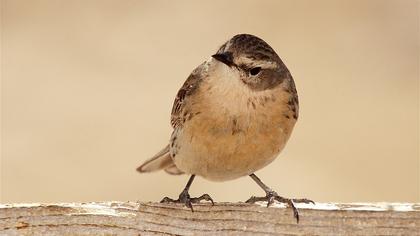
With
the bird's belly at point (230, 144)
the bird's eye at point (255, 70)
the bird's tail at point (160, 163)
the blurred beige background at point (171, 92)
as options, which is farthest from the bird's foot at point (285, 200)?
the blurred beige background at point (171, 92)

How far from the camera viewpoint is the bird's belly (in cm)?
615

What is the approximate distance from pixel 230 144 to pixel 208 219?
1.14 m

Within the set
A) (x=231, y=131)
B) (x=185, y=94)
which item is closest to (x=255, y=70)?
(x=231, y=131)

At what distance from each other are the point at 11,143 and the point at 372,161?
363 cm

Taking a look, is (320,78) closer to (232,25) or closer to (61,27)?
(232,25)

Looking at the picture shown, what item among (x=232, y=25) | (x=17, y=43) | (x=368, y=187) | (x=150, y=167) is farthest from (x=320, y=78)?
(x=150, y=167)

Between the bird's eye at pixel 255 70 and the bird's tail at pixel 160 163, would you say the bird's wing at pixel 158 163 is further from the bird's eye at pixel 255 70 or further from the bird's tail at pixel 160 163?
the bird's eye at pixel 255 70

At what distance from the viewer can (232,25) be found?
13.9m

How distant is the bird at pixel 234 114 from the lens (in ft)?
20.1

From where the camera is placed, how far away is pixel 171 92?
12.1 m

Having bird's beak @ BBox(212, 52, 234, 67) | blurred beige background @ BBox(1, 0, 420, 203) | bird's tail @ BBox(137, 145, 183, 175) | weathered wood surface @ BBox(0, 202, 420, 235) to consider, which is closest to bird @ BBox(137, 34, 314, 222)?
bird's beak @ BBox(212, 52, 234, 67)

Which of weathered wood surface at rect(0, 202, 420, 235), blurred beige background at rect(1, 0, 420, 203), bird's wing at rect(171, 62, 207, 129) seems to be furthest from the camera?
blurred beige background at rect(1, 0, 420, 203)

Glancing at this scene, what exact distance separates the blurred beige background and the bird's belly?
3.34 metres

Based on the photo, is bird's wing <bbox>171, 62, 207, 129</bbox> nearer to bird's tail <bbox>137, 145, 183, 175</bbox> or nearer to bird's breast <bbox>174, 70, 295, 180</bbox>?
bird's breast <bbox>174, 70, 295, 180</bbox>
